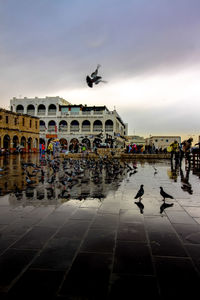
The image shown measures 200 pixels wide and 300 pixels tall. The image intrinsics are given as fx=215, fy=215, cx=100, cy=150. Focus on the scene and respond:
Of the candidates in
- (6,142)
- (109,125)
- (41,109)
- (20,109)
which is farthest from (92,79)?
(20,109)

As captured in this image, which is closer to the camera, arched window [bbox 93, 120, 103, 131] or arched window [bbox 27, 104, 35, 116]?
arched window [bbox 93, 120, 103, 131]

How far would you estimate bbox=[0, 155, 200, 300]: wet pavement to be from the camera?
6.76 feet

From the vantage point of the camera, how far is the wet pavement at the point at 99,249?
6.76 feet

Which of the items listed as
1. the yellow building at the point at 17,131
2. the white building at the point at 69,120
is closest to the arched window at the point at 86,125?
the white building at the point at 69,120

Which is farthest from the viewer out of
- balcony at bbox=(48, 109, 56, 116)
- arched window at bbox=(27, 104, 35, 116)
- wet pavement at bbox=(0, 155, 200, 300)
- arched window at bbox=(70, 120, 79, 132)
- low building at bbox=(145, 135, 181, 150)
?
low building at bbox=(145, 135, 181, 150)

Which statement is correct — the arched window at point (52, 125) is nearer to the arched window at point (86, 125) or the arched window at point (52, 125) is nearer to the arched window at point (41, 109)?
the arched window at point (41, 109)

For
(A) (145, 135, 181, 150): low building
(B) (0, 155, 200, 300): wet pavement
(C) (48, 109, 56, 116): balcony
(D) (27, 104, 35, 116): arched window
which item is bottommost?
(B) (0, 155, 200, 300): wet pavement

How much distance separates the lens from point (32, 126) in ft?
157

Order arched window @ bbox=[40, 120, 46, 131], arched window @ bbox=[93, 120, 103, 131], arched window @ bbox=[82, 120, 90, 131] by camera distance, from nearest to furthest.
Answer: arched window @ bbox=[93, 120, 103, 131] → arched window @ bbox=[82, 120, 90, 131] → arched window @ bbox=[40, 120, 46, 131]

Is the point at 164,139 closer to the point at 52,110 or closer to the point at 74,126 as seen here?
the point at 74,126

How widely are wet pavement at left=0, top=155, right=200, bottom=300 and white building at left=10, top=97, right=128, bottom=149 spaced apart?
45.6 m

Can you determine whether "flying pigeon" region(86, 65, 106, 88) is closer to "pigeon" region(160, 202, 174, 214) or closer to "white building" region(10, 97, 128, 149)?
"pigeon" region(160, 202, 174, 214)

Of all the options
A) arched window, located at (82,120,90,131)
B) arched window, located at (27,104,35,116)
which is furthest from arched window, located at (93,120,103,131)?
arched window, located at (27,104,35,116)

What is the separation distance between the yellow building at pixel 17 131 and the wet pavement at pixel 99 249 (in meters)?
34.5
